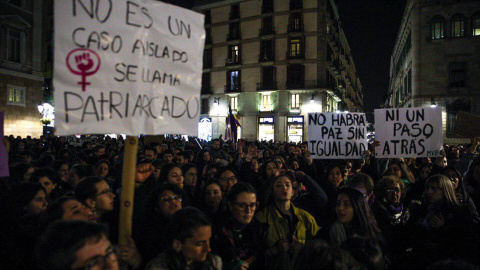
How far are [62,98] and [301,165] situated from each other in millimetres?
5121

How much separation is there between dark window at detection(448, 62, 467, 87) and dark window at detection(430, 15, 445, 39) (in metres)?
2.53

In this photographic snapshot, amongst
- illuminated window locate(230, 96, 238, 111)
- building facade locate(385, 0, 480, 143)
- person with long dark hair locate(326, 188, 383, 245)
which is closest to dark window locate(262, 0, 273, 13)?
illuminated window locate(230, 96, 238, 111)

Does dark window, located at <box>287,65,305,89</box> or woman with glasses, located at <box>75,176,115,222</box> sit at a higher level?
dark window, located at <box>287,65,305,89</box>

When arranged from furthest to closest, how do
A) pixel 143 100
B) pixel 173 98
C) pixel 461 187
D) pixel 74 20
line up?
pixel 461 187
pixel 173 98
pixel 143 100
pixel 74 20

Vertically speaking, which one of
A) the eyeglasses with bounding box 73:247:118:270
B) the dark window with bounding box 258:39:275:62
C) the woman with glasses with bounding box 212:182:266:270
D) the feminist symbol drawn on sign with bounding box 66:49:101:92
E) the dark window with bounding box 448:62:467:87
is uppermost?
the dark window with bounding box 258:39:275:62

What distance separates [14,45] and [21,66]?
4.68 feet

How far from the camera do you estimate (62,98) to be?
7.75 feet

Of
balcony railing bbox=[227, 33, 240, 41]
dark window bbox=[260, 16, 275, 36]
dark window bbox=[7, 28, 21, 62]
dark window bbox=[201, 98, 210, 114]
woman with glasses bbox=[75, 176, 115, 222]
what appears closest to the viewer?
woman with glasses bbox=[75, 176, 115, 222]

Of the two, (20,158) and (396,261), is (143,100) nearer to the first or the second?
(396,261)

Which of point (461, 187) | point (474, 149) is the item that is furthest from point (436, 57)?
point (461, 187)

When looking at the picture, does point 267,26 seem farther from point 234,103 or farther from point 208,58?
point 234,103

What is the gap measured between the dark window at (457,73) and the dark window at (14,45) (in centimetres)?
3189

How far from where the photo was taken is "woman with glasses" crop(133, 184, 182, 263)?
2.82m

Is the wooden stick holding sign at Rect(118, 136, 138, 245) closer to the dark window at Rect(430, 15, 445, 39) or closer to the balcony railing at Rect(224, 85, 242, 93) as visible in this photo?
the dark window at Rect(430, 15, 445, 39)
